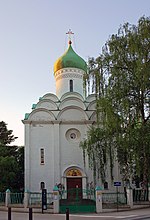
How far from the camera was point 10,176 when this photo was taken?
31.8m

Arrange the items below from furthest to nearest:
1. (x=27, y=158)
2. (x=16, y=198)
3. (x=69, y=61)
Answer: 1. (x=69, y=61)
2. (x=27, y=158)
3. (x=16, y=198)

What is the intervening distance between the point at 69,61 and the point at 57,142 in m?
9.09

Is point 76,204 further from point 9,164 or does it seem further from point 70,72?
point 70,72

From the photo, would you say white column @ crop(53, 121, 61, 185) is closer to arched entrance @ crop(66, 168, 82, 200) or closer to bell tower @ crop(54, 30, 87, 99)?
arched entrance @ crop(66, 168, 82, 200)

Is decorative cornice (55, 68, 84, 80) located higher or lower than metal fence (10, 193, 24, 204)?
higher

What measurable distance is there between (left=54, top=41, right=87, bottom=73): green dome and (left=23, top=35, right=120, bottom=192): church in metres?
3.40

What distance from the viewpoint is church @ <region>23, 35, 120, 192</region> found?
30.3 metres

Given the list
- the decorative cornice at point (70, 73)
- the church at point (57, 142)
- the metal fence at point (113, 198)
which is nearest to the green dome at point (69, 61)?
the decorative cornice at point (70, 73)

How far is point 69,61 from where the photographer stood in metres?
35.3

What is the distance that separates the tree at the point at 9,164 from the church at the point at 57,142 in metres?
2.52

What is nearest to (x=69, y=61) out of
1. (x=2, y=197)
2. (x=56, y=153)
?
(x=56, y=153)

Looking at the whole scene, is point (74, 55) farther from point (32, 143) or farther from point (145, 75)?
point (145, 75)

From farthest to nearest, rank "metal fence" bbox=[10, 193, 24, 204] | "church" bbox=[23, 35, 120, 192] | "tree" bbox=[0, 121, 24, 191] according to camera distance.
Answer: "tree" bbox=[0, 121, 24, 191] → "church" bbox=[23, 35, 120, 192] → "metal fence" bbox=[10, 193, 24, 204]

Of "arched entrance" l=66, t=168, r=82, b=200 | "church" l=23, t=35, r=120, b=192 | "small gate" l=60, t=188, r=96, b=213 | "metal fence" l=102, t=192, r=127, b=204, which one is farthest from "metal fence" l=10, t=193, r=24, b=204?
"metal fence" l=102, t=192, r=127, b=204
